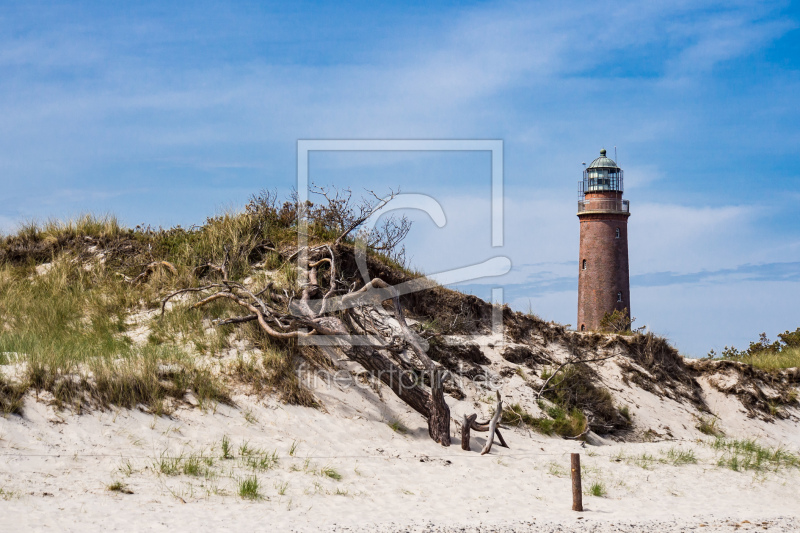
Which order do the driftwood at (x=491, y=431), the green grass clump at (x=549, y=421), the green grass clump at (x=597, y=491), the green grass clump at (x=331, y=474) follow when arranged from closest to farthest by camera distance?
the green grass clump at (x=331, y=474), the green grass clump at (x=597, y=491), the driftwood at (x=491, y=431), the green grass clump at (x=549, y=421)

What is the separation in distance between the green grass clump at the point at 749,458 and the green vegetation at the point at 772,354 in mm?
6902

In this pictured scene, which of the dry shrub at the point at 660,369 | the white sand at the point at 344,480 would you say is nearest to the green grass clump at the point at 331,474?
the white sand at the point at 344,480

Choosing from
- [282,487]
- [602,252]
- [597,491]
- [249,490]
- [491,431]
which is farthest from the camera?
[602,252]

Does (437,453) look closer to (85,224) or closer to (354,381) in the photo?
(354,381)

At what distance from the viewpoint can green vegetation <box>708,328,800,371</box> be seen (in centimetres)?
2092

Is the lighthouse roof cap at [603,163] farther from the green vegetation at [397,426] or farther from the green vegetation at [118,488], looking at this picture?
the green vegetation at [118,488]

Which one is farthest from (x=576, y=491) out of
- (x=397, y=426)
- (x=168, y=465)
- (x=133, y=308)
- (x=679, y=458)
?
(x=133, y=308)

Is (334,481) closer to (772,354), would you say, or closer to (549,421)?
(549,421)

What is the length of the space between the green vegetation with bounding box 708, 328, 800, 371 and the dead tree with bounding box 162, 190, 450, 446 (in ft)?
39.3

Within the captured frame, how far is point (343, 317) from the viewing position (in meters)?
12.8

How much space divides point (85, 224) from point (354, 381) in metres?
9.55

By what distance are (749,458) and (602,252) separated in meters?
22.6

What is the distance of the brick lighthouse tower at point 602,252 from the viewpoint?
1339 inches

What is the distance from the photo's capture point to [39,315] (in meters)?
13.6
